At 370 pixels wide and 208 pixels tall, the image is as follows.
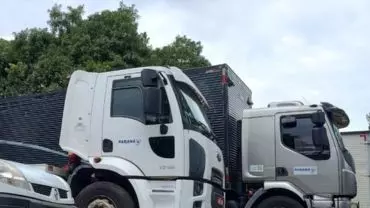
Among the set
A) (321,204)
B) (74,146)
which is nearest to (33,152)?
(74,146)

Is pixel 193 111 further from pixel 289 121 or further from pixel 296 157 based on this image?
pixel 296 157

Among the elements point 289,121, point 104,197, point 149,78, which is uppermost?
point 149,78

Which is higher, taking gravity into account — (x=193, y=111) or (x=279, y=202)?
(x=193, y=111)

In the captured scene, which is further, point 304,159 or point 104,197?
point 304,159

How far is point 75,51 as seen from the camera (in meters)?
18.9

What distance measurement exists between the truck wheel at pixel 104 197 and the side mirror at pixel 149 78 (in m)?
1.60

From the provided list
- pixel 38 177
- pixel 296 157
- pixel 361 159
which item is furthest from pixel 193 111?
pixel 361 159

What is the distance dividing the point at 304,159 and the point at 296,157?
0.14 metres

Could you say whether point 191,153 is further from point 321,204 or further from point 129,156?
point 321,204

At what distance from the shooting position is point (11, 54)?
67.3 ft

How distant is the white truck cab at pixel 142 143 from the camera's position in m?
7.92

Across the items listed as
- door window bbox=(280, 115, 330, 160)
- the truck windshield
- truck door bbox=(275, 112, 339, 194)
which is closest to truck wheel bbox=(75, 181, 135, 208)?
the truck windshield

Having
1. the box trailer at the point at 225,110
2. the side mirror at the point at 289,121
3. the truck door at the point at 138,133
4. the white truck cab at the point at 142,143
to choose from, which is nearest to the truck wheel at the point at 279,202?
the box trailer at the point at 225,110

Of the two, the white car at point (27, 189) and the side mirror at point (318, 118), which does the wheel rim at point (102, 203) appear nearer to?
the white car at point (27, 189)
